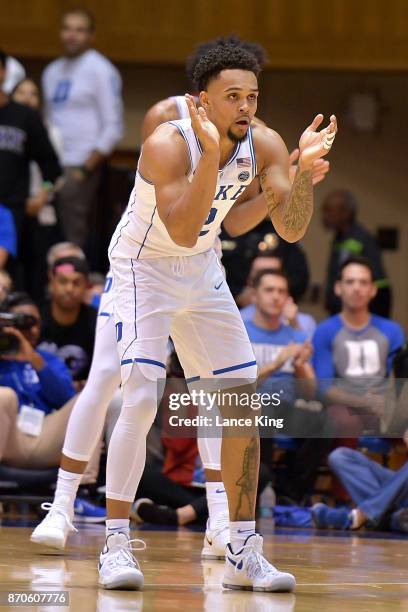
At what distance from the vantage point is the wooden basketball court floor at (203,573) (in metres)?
3.68

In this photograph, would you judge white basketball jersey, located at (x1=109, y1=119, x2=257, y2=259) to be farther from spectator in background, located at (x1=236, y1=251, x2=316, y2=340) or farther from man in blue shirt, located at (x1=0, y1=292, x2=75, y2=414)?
spectator in background, located at (x1=236, y1=251, x2=316, y2=340)

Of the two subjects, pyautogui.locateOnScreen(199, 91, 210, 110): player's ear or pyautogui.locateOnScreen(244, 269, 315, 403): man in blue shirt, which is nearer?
pyautogui.locateOnScreen(199, 91, 210, 110): player's ear

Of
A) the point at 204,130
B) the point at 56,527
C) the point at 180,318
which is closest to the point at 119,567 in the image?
the point at 180,318

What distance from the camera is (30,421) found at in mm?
6359

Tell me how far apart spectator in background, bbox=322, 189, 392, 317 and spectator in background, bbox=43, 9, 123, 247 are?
70.0 inches

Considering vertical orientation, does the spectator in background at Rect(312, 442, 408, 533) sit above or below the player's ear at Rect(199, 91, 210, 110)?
below

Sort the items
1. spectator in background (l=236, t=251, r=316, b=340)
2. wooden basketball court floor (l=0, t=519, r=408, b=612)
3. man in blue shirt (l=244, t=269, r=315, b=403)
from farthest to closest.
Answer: spectator in background (l=236, t=251, r=316, b=340) → man in blue shirt (l=244, t=269, r=315, b=403) → wooden basketball court floor (l=0, t=519, r=408, b=612)

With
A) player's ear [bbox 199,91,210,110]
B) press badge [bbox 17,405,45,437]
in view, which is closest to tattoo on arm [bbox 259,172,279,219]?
player's ear [bbox 199,91,210,110]

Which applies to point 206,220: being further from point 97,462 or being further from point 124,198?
point 124,198

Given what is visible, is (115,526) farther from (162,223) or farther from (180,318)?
(162,223)

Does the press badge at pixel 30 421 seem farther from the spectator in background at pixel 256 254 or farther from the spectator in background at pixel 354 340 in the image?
the spectator in background at pixel 256 254

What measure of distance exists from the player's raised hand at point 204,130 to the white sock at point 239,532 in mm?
1234

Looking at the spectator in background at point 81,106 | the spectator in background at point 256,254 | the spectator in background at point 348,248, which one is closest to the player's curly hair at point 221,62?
the spectator in background at point 256,254

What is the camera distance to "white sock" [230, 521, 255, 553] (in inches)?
159
